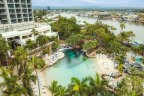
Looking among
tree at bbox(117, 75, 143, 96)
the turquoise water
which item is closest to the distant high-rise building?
the turquoise water

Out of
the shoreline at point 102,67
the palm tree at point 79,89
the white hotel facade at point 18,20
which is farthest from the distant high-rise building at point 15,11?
the palm tree at point 79,89

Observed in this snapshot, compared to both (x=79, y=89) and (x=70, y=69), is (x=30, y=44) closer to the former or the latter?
(x=70, y=69)

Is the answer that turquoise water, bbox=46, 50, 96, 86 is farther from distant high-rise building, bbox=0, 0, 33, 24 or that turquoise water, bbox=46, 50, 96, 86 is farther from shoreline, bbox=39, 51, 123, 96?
distant high-rise building, bbox=0, 0, 33, 24

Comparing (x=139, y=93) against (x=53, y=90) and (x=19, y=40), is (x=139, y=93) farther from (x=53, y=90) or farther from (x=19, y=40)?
(x=19, y=40)

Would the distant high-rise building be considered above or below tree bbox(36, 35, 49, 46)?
above

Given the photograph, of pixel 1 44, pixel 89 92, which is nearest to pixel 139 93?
pixel 89 92

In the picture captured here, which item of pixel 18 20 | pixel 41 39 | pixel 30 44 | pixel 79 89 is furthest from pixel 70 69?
pixel 18 20

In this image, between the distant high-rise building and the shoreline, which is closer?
the shoreline

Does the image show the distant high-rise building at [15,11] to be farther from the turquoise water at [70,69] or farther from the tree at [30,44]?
the turquoise water at [70,69]
